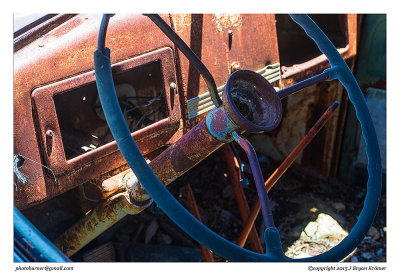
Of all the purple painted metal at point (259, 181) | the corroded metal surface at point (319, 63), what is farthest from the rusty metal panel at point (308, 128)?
the purple painted metal at point (259, 181)

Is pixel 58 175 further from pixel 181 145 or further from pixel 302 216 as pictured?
pixel 302 216

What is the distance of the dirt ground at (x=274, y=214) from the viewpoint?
312cm

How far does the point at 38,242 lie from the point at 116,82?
3.66 feet

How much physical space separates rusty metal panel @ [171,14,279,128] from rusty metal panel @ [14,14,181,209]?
0.48ft

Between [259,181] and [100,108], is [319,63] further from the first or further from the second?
[259,181]

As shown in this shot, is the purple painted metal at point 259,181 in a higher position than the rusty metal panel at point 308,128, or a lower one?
higher

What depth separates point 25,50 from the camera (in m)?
1.86

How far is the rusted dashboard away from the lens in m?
1.83

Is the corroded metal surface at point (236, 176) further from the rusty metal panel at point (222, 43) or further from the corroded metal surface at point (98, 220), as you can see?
the corroded metal surface at point (98, 220)

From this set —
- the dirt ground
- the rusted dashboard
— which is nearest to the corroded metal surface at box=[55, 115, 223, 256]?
the rusted dashboard

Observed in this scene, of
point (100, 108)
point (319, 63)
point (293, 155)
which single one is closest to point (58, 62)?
point (100, 108)

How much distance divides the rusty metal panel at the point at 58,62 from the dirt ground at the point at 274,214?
3.43ft

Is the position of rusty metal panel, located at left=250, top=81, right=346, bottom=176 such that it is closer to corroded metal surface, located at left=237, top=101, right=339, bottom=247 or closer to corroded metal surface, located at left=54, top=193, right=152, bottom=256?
corroded metal surface, located at left=237, top=101, right=339, bottom=247

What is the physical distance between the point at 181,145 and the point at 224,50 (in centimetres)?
74
